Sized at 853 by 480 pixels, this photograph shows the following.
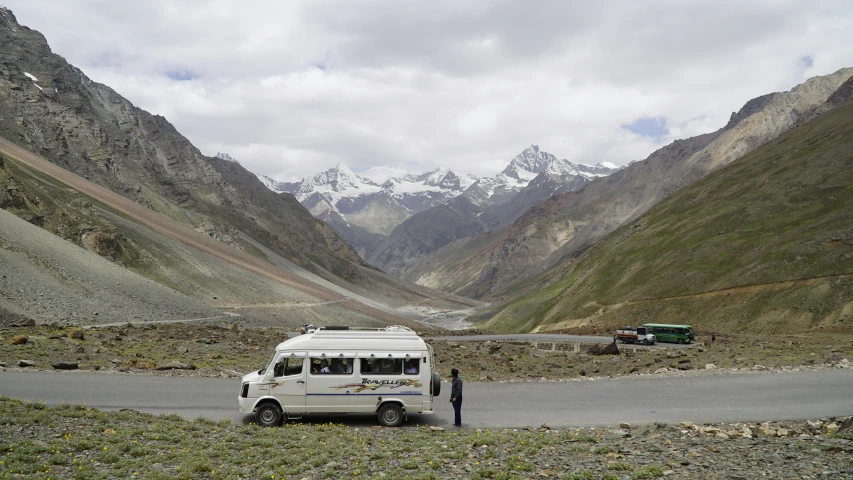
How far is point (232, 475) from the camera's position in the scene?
12.4m

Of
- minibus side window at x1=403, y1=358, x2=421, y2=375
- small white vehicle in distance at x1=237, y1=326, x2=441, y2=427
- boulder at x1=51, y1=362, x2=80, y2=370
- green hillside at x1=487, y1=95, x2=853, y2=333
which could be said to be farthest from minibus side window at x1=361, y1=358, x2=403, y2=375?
green hillside at x1=487, y1=95, x2=853, y2=333

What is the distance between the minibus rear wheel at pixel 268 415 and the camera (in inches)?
714

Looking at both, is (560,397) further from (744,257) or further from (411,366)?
(744,257)

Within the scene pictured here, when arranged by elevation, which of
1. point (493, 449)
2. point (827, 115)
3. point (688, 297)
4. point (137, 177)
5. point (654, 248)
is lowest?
point (493, 449)

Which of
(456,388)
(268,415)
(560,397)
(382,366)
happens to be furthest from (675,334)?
(268,415)

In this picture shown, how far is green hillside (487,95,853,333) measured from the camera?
57562mm

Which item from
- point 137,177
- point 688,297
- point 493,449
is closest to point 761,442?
point 493,449

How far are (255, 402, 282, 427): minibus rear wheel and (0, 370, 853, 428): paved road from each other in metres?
1.20

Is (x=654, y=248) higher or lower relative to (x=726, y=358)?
higher

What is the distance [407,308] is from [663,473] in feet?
606

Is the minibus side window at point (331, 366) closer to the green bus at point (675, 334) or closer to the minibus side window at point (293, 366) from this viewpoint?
the minibus side window at point (293, 366)

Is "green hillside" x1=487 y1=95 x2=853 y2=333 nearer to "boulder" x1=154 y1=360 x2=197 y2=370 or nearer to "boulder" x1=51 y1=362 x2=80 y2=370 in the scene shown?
"boulder" x1=154 y1=360 x2=197 y2=370

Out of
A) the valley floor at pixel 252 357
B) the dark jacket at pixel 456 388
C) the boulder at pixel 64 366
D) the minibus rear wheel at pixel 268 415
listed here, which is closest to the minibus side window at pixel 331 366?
the minibus rear wheel at pixel 268 415

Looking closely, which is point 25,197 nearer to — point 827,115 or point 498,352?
point 498,352
